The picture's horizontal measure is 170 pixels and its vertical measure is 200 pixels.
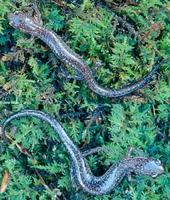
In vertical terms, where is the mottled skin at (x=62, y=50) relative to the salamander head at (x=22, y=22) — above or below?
below

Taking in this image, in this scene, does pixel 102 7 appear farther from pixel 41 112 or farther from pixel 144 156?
pixel 144 156

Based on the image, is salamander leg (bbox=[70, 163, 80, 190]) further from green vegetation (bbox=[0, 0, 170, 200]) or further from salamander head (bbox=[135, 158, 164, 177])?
salamander head (bbox=[135, 158, 164, 177])

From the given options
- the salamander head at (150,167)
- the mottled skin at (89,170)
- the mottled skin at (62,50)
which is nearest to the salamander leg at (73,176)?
the mottled skin at (89,170)

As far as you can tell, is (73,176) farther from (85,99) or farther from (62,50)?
(62,50)

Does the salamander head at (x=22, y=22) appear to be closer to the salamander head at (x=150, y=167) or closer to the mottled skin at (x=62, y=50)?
the mottled skin at (x=62, y=50)

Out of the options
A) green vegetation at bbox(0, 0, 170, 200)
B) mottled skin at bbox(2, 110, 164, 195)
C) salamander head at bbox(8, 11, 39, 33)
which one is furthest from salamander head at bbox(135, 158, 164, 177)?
salamander head at bbox(8, 11, 39, 33)

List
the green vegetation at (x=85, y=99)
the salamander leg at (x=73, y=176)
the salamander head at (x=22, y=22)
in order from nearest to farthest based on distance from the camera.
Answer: the salamander head at (x=22, y=22) < the green vegetation at (x=85, y=99) < the salamander leg at (x=73, y=176)
